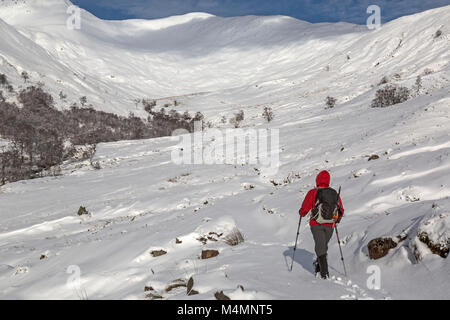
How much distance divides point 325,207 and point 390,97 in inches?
1487

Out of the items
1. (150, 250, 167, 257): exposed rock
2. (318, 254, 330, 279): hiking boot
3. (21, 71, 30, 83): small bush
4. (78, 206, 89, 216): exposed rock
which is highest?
(21, 71, 30, 83): small bush

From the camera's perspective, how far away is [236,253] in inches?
328

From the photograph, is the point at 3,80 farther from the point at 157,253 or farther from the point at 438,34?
the point at 438,34

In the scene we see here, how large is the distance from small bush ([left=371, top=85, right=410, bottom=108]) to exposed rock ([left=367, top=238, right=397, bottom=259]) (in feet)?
119

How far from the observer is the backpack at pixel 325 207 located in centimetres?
671

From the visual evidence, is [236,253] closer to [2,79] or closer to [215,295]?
[215,295]

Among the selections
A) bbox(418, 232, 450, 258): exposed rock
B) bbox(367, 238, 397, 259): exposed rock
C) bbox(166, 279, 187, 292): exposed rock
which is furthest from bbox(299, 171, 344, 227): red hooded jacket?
bbox(166, 279, 187, 292): exposed rock

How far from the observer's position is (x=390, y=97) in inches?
1524

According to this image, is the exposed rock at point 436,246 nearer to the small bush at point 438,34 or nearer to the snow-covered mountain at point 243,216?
the snow-covered mountain at point 243,216

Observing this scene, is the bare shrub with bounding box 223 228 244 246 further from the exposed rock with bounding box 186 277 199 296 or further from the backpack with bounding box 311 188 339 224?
the exposed rock with bounding box 186 277 199 296

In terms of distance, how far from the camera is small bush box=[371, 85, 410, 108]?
3856cm

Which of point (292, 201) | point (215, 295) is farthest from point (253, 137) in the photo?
point (215, 295)

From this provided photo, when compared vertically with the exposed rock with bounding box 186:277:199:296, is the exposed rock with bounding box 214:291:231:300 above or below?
above

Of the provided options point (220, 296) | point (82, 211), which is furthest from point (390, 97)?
point (220, 296)
